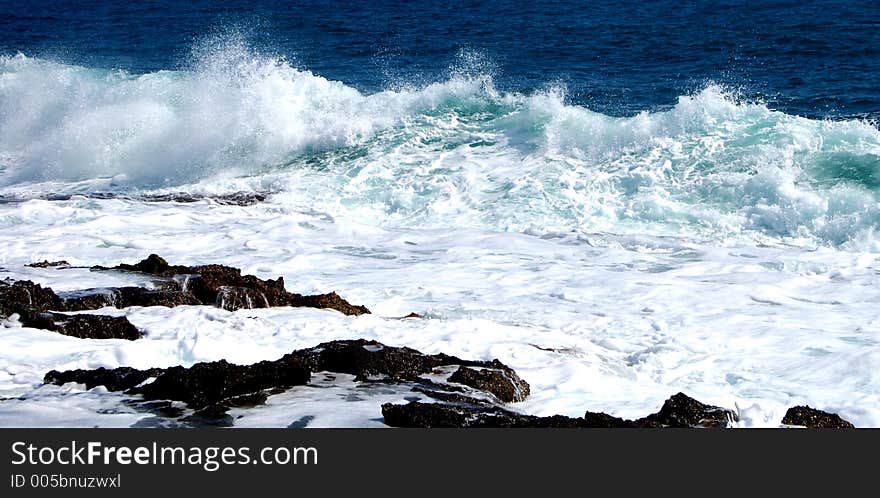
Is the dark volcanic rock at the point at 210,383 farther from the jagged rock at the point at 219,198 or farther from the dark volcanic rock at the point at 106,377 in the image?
the jagged rock at the point at 219,198

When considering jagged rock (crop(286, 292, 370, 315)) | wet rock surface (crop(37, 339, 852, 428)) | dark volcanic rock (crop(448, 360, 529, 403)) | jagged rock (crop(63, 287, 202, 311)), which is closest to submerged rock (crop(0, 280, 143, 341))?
jagged rock (crop(63, 287, 202, 311))

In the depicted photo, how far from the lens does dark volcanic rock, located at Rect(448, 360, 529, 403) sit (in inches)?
215

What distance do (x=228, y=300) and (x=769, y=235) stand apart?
603cm

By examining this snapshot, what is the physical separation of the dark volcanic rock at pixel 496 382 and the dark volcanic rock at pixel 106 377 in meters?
1.59

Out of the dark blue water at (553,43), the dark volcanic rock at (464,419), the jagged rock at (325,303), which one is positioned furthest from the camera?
the dark blue water at (553,43)

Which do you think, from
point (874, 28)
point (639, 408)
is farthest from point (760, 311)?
point (874, 28)

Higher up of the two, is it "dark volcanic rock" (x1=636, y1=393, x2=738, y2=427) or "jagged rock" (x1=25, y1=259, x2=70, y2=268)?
"dark volcanic rock" (x1=636, y1=393, x2=738, y2=427)

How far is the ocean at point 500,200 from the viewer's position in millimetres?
6520

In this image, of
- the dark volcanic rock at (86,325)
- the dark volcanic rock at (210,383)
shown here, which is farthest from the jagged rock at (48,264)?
the dark volcanic rock at (210,383)

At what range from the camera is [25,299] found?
7055 millimetres

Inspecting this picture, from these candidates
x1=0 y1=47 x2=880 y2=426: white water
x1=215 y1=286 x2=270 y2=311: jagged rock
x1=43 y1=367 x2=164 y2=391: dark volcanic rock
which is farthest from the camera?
x1=215 y1=286 x2=270 y2=311: jagged rock

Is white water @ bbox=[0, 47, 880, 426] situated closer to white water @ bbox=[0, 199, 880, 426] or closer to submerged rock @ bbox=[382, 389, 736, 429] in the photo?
white water @ bbox=[0, 199, 880, 426]

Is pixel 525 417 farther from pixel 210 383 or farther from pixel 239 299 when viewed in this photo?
pixel 239 299

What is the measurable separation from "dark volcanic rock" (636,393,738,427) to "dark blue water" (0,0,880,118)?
10583mm
